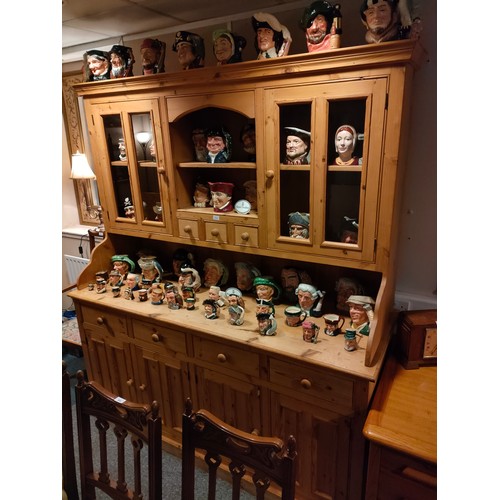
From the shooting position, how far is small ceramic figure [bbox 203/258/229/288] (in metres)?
2.01

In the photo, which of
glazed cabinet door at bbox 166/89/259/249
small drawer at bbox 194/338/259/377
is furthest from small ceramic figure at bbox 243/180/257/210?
small drawer at bbox 194/338/259/377

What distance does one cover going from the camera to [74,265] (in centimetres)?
304

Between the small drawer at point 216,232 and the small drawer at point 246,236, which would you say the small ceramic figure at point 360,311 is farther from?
the small drawer at point 216,232

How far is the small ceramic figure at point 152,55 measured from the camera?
172 centimetres

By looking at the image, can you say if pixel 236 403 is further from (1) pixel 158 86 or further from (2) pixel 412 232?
(1) pixel 158 86

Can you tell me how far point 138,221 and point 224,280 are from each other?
0.59 meters

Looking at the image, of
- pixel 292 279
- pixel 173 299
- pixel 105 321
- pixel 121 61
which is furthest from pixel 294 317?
pixel 121 61

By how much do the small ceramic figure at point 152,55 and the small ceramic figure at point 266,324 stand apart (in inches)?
50.4

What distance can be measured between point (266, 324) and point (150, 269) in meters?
0.88

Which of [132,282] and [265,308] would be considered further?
[132,282]

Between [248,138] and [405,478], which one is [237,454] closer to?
[405,478]

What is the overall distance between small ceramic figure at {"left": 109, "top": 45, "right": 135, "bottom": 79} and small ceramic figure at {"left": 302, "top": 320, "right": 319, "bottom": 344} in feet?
4.98

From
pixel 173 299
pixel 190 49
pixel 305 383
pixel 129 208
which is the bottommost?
pixel 305 383

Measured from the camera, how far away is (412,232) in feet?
5.43
